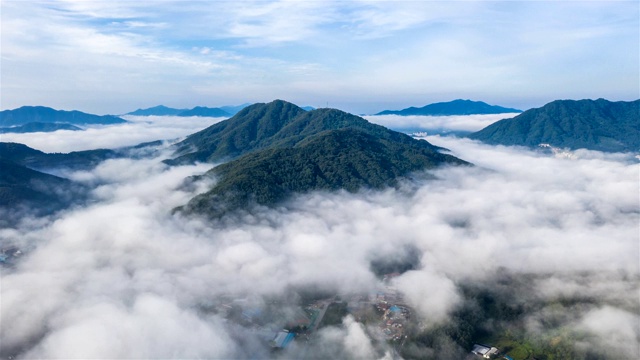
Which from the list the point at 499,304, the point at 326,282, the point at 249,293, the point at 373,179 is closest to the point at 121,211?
the point at 249,293

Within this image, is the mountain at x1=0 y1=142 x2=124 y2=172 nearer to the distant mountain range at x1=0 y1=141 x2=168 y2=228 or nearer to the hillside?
the distant mountain range at x1=0 y1=141 x2=168 y2=228

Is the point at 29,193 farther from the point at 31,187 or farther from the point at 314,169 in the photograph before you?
the point at 314,169

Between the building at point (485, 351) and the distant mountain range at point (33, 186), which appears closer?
the building at point (485, 351)

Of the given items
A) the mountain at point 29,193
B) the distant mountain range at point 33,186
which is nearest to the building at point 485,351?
the distant mountain range at point 33,186

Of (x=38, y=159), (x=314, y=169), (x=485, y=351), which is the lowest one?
(x=485, y=351)

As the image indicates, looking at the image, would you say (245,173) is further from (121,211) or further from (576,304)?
(576,304)

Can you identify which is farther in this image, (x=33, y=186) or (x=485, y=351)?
(x=33, y=186)

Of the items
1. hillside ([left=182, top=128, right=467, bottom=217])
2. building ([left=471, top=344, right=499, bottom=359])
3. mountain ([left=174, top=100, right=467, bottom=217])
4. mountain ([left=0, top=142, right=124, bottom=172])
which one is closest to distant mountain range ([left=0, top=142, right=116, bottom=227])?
mountain ([left=0, top=142, right=124, bottom=172])

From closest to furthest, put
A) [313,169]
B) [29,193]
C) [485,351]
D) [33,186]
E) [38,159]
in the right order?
1. [485,351]
2. [29,193]
3. [33,186]
4. [313,169]
5. [38,159]

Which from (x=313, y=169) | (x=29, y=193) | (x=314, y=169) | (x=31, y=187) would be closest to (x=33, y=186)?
(x=31, y=187)

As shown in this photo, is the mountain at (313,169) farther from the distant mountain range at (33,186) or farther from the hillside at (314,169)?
the distant mountain range at (33,186)

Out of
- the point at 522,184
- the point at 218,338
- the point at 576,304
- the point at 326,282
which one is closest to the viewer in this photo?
the point at 218,338
